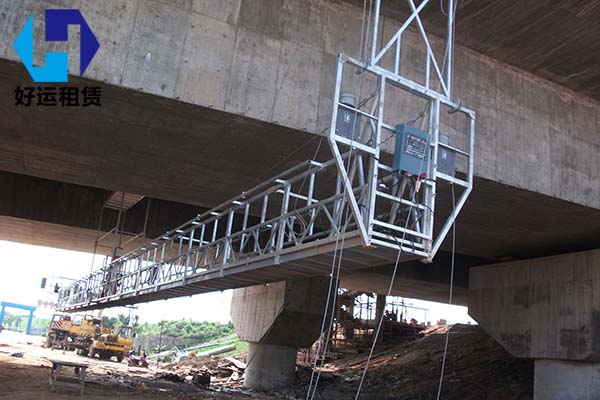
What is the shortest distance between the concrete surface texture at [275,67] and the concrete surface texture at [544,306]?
4.85 m

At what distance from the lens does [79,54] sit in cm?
857

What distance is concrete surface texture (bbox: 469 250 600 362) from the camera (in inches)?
614

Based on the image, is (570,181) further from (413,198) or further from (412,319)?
(412,319)

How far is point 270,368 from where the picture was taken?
76.4 ft

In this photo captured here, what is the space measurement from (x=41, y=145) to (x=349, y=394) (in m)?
16.0

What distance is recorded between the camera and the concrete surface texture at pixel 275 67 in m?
8.80

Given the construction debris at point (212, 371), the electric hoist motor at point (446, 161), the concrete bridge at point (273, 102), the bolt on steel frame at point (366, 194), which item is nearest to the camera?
the bolt on steel frame at point (366, 194)

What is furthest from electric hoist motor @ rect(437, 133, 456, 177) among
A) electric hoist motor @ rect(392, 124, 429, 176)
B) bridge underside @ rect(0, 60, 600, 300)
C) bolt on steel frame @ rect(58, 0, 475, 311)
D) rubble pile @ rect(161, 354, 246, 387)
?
rubble pile @ rect(161, 354, 246, 387)

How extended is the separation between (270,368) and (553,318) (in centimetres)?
1151

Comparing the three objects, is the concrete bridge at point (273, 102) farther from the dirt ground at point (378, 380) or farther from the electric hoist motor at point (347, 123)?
the dirt ground at point (378, 380)

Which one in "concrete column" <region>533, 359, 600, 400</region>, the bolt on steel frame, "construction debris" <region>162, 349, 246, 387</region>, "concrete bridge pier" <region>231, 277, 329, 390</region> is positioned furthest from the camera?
"construction debris" <region>162, 349, 246, 387</region>

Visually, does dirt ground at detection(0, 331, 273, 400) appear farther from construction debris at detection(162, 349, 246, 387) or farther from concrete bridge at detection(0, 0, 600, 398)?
concrete bridge at detection(0, 0, 600, 398)

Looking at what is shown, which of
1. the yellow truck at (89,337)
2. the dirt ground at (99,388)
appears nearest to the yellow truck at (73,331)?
the yellow truck at (89,337)

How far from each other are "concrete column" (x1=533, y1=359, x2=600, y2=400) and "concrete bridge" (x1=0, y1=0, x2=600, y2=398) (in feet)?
1.95
